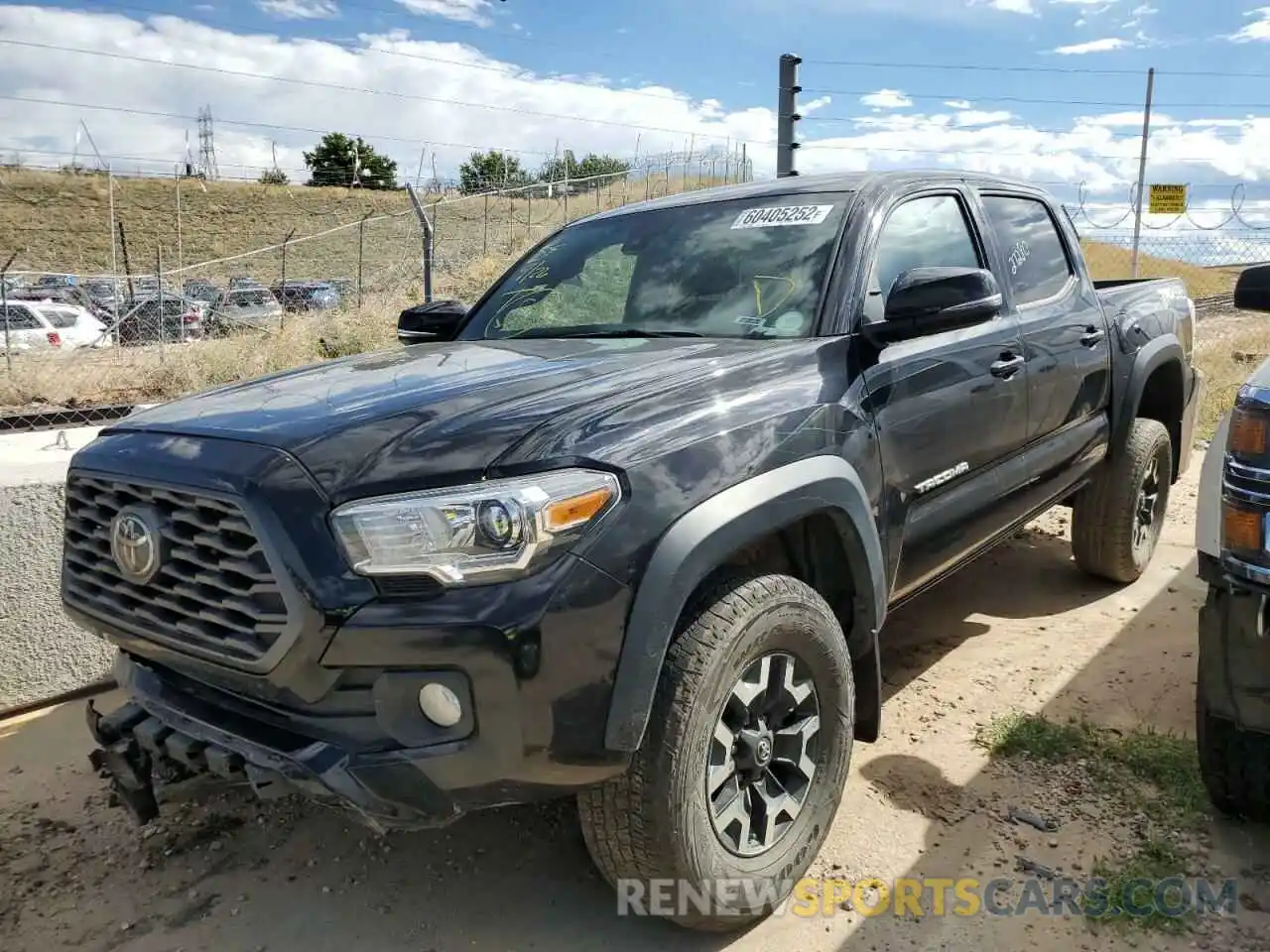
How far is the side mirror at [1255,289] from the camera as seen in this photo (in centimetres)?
291

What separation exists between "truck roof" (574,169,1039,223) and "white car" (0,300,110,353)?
1257 cm

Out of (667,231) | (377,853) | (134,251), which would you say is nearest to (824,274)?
(667,231)

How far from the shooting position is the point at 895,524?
2795 mm

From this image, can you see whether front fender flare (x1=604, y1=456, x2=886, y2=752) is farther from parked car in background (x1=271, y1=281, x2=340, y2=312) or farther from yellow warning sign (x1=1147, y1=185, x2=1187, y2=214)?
yellow warning sign (x1=1147, y1=185, x2=1187, y2=214)

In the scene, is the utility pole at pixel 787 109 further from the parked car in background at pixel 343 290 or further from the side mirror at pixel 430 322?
the parked car in background at pixel 343 290

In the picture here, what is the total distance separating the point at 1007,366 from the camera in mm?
3373

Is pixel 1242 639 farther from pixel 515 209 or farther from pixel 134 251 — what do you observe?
pixel 134 251

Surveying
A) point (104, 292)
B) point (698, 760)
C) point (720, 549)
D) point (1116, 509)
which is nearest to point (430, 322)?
point (720, 549)

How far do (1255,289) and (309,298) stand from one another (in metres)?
19.5

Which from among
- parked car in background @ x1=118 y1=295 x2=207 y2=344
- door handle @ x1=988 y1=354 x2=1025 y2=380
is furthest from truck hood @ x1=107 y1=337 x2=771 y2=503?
parked car in background @ x1=118 y1=295 x2=207 y2=344

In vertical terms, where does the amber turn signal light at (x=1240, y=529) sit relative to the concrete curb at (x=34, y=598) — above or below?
above

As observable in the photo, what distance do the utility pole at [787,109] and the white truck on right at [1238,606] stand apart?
7.61 meters

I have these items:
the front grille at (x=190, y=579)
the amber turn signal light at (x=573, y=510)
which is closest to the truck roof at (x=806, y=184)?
→ the amber turn signal light at (x=573, y=510)

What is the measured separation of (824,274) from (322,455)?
5.32ft
